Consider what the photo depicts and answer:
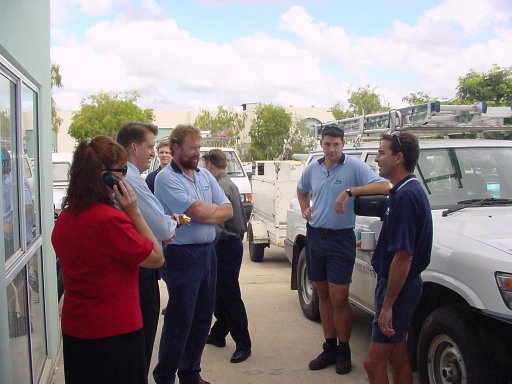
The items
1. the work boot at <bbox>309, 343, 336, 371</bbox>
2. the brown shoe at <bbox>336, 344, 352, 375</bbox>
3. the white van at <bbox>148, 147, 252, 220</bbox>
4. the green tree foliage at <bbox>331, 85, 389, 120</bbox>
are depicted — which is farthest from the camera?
the green tree foliage at <bbox>331, 85, 389, 120</bbox>

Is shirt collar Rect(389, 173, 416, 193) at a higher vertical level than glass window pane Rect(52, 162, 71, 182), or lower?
higher

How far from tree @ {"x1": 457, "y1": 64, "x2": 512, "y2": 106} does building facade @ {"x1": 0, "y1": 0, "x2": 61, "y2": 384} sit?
43.4 feet

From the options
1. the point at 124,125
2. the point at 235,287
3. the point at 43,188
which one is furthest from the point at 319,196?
the point at 43,188

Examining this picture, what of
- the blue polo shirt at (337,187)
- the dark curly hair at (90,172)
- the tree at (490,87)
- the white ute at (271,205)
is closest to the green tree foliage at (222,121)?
the tree at (490,87)

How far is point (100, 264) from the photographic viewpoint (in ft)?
7.97

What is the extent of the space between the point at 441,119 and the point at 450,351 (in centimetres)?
218

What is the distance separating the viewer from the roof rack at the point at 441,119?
4902 mm

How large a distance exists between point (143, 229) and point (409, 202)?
60.6 inches

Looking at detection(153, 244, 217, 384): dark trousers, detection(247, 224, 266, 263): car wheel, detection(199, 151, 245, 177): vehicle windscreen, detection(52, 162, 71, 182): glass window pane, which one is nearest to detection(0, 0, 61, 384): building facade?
detection(153, 244, 217, 384): dark trousers

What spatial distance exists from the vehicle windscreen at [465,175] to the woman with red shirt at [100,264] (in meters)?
2.79

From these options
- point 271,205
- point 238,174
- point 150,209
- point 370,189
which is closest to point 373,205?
point 370,189

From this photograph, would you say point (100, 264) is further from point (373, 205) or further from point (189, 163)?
point (373, 205)

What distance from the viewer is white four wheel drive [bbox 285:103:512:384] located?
131 inches

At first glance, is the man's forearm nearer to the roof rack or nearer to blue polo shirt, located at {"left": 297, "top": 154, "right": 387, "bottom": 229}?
blue polo shirt, located at {"left": 297, "top": 154, "right": 387, "bottom": 229}
